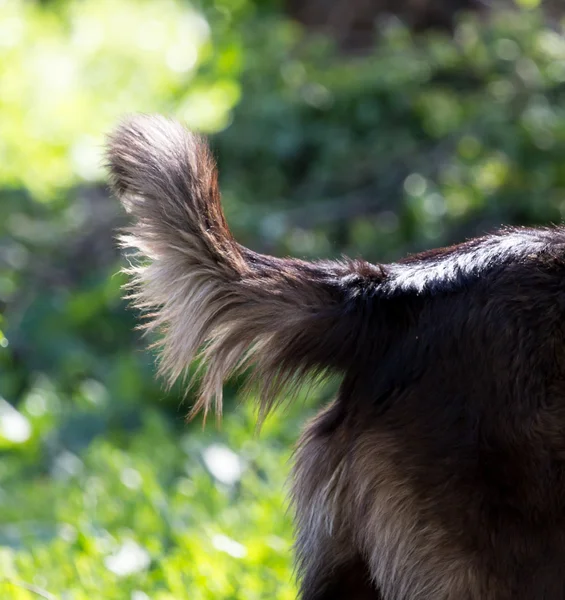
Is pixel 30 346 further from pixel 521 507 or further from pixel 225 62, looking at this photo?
pixel 521 507

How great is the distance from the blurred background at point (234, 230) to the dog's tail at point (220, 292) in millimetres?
1486

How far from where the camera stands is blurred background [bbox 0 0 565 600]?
4.13m

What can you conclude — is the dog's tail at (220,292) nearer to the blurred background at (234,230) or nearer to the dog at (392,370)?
the dog at (392,370)

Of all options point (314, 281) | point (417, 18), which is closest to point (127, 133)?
point (314, 281)

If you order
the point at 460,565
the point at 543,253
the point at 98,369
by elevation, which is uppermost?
the point at 543,253

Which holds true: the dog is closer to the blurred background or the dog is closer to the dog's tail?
the dog's tail

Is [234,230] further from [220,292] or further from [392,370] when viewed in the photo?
[392,370]

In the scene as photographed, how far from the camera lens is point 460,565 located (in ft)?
6.95

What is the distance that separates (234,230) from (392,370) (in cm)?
436

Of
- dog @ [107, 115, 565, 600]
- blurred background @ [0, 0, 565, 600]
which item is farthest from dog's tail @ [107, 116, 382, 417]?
blurred background @ [0, 0, 565, 600]

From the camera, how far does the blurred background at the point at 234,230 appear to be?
4.13m

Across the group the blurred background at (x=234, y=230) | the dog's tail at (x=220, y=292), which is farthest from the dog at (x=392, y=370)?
the blurred background at (x=234, y=230)

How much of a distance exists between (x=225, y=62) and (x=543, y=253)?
196 inches

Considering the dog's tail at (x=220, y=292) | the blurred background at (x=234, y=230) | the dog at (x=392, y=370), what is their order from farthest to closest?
the blurred background at (x=234, y=230) → the dog's tail at (x=220, y=292) → the dog at (x=392, y=370)
